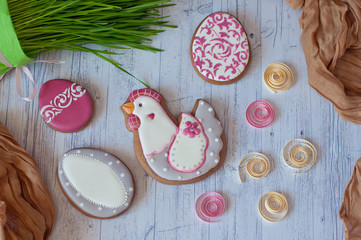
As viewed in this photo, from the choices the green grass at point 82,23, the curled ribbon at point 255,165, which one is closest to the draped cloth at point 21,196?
the green grass at point 82,23

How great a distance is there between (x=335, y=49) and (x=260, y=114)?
349 millimetres

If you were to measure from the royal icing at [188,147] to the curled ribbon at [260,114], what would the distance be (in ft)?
0.59

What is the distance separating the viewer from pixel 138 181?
1.43 m

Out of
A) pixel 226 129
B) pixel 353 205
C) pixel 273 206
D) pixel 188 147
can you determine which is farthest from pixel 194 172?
pixel 353 205

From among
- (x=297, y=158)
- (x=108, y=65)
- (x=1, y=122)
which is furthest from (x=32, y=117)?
(x=297, y=158)

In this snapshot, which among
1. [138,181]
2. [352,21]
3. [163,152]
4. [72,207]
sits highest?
[352,21]

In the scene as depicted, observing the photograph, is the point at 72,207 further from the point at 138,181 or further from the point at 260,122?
the point at 260,122

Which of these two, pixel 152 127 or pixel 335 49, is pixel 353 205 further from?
pixel 152 127

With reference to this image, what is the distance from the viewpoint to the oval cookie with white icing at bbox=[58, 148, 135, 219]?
Result: 138 cm

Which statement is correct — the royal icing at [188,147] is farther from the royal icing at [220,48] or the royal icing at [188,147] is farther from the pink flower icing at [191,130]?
the royal icing at [220,48]

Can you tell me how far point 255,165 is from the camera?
143cm

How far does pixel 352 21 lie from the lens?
147cm

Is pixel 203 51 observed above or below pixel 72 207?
above

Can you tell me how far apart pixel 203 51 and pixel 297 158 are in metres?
0.50
